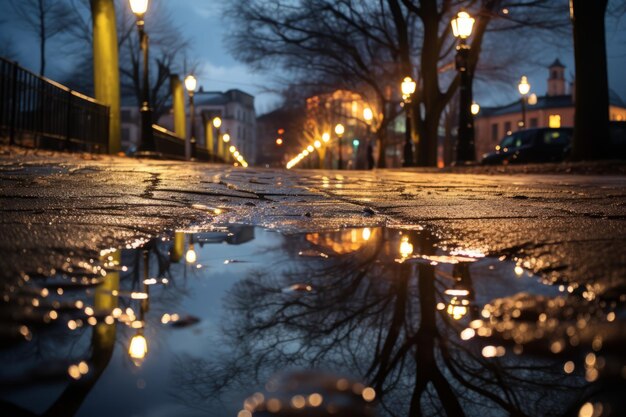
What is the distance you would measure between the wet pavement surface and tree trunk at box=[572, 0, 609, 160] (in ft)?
40.6

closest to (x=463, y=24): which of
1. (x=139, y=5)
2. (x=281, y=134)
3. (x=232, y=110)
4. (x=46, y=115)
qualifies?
(x=139, y=5)

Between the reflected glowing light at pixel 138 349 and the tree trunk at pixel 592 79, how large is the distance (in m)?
14.1

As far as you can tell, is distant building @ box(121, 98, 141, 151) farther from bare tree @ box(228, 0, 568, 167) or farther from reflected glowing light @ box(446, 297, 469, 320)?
reflected glowing light @ box(446, 297, 469, 320)

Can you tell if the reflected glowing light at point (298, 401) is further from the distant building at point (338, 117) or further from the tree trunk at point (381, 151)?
the distant building at point (338, 117)

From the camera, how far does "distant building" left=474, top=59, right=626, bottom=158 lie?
7606 cm

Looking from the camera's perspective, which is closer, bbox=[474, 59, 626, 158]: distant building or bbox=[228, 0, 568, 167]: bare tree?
bbox=[228, 0, 568, 167]: bare tree

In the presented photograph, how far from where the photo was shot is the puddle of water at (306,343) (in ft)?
2.94

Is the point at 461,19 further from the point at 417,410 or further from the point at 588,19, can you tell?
the point at 417,410

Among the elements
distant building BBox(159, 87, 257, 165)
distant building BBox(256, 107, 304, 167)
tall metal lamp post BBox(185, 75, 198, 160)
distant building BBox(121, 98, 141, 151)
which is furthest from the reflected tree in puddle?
distant building BBox(159, 87, 257, 165)

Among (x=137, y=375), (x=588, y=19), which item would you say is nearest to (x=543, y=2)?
(x=588, y=19)

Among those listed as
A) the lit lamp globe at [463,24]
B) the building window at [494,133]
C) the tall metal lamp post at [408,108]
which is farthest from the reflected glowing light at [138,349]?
the building window at [494,133]

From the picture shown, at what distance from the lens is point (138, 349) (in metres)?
1.07

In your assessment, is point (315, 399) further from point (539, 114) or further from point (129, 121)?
point (129, 121)

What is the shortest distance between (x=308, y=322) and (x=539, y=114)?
84.0 metres
